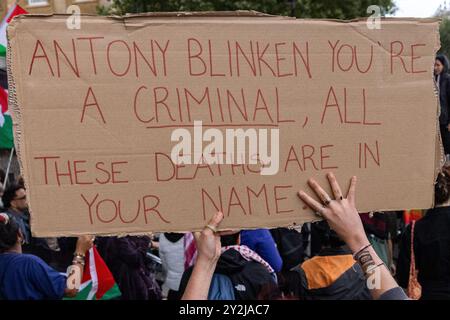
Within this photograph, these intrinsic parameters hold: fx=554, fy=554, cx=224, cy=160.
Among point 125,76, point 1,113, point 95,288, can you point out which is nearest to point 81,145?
point 125,76

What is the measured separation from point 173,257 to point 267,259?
2.54 ft

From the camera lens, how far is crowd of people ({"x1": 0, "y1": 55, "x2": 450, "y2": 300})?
75.9 inches

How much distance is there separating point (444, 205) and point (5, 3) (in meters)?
21.7

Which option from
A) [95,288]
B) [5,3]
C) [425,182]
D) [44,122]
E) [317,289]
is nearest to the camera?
[44,122]

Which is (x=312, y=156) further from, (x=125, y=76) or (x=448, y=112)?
(x=448, y=112)

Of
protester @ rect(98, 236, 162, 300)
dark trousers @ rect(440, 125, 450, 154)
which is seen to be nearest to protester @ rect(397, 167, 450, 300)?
protester @ rect(98, 236, 162, 300)

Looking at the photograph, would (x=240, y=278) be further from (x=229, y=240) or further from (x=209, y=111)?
(x=209, y=111)

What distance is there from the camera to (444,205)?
132 inches

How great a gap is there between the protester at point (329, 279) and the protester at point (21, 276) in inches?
48.9

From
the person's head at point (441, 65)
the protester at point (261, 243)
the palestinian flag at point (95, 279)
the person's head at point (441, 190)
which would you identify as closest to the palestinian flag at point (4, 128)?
the palestinian flag at point (95, 279)

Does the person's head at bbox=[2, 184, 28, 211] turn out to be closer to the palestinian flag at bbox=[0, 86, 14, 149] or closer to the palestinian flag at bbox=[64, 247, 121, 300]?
the palestinian flag at bbox=[0, 86, 14, 149]

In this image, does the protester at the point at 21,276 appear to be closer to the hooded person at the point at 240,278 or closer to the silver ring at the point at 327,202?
the hooded person at the point at 240,278

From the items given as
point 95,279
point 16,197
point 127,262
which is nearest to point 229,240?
point 95,279

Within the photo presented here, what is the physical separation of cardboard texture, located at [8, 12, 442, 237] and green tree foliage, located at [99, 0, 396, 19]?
40.6ft
